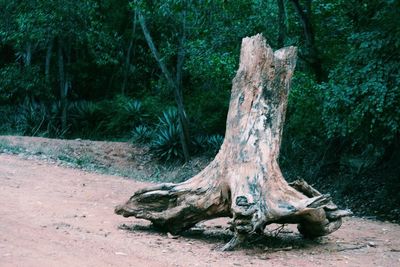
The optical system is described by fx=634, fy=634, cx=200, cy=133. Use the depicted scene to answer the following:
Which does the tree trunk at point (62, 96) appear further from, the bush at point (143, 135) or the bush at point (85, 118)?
the bush at point (143, 135)

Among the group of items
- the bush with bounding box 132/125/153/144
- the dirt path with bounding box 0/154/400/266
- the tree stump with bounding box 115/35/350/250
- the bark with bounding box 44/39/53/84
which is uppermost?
the bark with bounding box 44/39/53/84

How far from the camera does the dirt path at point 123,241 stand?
248 inches

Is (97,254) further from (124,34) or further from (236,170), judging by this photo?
(124,34)

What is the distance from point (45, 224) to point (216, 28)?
907 cm

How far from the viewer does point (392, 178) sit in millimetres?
12773

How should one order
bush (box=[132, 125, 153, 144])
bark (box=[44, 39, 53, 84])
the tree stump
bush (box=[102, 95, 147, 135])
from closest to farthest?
1. the tree stump
2. bush (box=[132, 125, 153, 144])
3. bush (box=[102, 95, 147, 135])
4. bark (box=[44, 39, 53, 84])

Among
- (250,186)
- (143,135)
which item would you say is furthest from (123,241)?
(143,135)

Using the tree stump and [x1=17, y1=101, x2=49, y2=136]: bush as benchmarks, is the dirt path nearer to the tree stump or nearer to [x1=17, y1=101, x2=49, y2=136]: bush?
the tree stump

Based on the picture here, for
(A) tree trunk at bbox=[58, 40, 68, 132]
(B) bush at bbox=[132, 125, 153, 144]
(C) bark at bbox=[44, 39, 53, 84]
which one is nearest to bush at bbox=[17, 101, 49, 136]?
(A) tree trunk at bbox=[58, 40, 68, 132]

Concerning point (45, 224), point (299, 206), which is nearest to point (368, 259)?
point (299, 206)

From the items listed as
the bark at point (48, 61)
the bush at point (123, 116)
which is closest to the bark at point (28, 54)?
the bark at point (48, 61)

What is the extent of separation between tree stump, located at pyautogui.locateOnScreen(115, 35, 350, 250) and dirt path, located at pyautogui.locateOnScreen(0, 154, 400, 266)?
30 centimetres

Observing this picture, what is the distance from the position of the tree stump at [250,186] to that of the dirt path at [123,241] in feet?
0.97

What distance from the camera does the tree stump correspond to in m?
7.13
